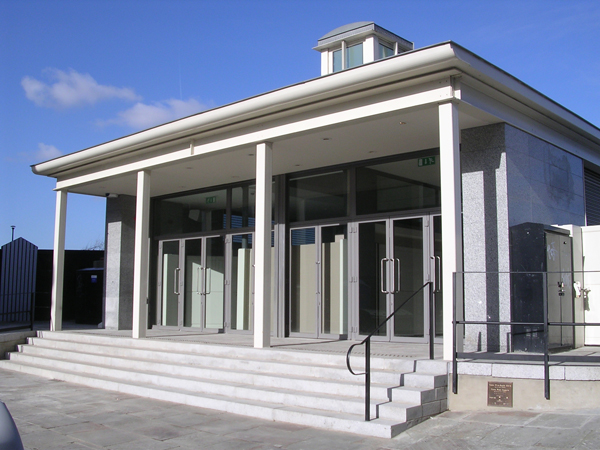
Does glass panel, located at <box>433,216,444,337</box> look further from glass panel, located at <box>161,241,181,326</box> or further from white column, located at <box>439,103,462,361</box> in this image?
glass panel, located at <box>161,241,181,326</box>

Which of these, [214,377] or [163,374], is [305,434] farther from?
[163,374]

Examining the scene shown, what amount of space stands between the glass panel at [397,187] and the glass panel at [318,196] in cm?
37

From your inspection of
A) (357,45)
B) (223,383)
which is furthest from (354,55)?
(223,383)

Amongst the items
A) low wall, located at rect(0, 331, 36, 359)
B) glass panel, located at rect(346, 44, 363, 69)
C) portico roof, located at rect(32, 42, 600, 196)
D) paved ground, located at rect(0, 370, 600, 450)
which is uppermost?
glass panel, located at rect(346, 44, 363, 69)

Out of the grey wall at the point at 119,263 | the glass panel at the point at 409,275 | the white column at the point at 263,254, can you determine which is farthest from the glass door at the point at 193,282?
the glass panel at the point at 409,275

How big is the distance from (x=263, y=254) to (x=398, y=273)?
91.9 inches

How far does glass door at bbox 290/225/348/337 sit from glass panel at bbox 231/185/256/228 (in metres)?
1.46

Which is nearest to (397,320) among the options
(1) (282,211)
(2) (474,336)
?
(2) (474,336)

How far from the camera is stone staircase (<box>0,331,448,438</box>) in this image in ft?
19.9

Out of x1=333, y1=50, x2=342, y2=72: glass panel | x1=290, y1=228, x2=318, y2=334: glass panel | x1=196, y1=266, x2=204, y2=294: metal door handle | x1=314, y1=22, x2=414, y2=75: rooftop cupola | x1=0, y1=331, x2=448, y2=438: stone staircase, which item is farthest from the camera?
x1=333, y1=50, x2=342, y2=72: glass panel

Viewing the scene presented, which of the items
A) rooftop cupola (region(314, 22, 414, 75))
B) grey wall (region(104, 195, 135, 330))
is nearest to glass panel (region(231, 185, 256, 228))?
grey wall (region(104, 195, 135, 330))

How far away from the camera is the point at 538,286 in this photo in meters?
7.20

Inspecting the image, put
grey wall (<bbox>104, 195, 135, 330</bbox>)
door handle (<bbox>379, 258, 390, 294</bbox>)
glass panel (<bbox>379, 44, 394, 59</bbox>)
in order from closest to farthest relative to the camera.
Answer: door handle (<bbox>379, 258, 390, 294</bbox>) < grey wall (<bbox>104, 195, 135, 330</bbox>) < glass panel (<bbox>379, 44, 394, 59</bbox>)

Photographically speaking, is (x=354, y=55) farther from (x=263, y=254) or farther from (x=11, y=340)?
(x=11, y=340)
